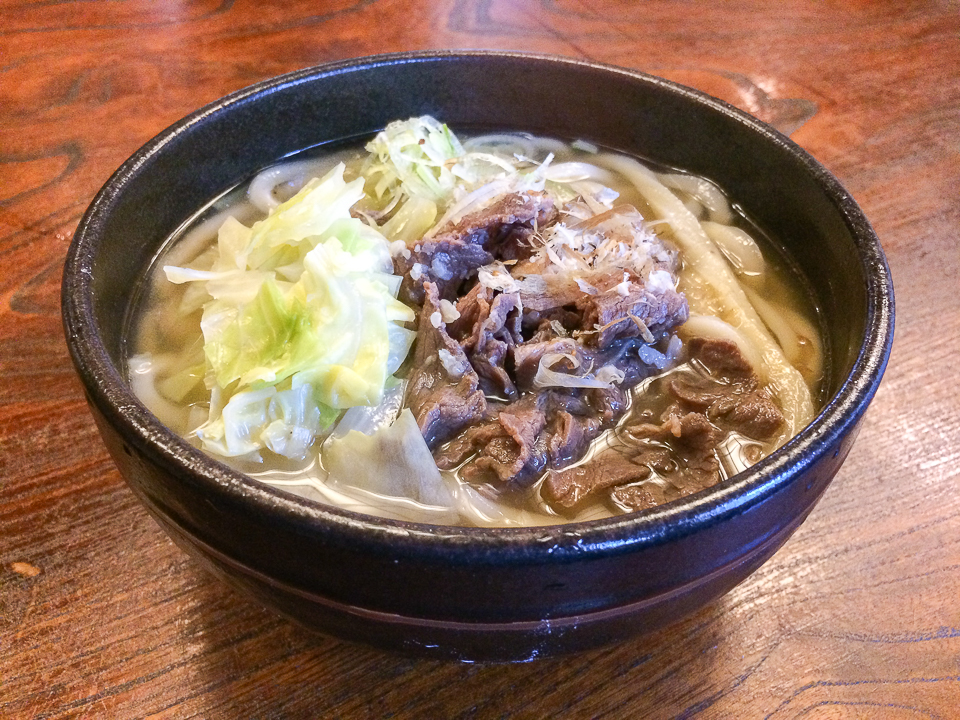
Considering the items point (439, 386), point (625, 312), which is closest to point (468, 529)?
point (439, 386)

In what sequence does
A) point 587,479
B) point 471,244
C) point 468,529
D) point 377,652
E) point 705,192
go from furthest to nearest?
1. point 705,192
2. point 471,244
3. point 587,479
4. point 377,652
5. point 468,529

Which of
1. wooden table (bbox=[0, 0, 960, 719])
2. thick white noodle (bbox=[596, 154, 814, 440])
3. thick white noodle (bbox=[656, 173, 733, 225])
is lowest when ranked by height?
wooden table (bbox=[0, 0, 960, 719])

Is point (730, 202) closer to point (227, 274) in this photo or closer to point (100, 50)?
point (227, 274)

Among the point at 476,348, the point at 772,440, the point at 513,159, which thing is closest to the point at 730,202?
the point at 513,159

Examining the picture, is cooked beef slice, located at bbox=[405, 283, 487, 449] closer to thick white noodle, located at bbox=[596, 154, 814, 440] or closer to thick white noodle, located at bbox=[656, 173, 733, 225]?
thick white noodle, located at bbox=[596, 154, 814, 440]

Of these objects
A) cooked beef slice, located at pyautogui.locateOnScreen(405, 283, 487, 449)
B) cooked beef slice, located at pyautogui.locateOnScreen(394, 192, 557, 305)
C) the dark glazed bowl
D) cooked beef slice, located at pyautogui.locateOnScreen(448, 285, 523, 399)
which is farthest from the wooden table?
cooked beef slice, located at pyautogui.locateOnScreen(394, 192, 557, 305)

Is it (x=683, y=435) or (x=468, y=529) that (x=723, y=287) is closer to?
(x=683, y=435)
